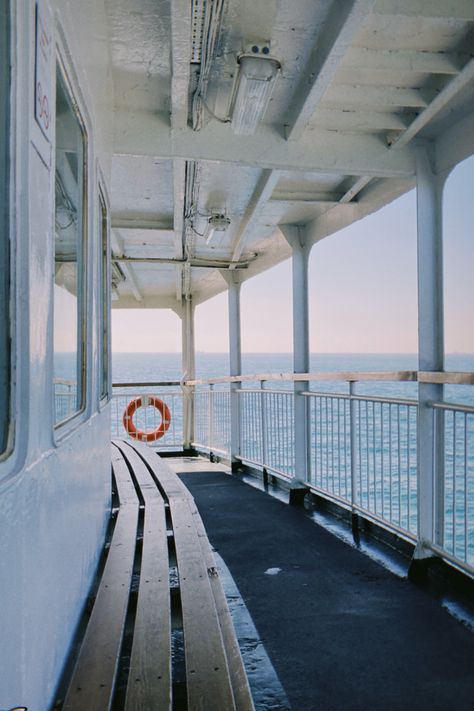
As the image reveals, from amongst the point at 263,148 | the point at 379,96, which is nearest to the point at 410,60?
the point at 379,96

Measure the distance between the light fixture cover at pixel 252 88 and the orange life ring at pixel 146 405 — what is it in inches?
232

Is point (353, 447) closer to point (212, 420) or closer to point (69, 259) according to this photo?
point (69, 259)

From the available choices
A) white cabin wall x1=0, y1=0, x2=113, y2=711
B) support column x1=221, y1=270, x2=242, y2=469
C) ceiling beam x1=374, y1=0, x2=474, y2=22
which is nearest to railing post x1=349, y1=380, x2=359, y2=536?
ceiling beam x1=374, y1=0, x2=474, y2=22

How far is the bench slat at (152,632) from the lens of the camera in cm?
130

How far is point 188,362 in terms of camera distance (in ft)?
29.1

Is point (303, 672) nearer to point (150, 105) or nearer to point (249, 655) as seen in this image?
point (249, 655)

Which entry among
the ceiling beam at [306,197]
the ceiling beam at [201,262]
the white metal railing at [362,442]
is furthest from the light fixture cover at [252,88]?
the ceiling beam at [201,262]

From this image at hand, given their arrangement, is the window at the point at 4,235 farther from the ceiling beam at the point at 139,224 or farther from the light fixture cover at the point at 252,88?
the ceiling beam at the point at 139,224

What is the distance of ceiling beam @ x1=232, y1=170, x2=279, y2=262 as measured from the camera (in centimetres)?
381

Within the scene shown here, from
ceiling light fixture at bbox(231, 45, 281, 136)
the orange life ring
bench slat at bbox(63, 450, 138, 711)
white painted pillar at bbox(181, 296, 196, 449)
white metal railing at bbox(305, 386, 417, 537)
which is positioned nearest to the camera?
bench slat at bbox(63, 450, 138, 711)

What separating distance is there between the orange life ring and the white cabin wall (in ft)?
21.3

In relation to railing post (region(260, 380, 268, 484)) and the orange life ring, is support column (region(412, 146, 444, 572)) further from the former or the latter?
the orange life ring

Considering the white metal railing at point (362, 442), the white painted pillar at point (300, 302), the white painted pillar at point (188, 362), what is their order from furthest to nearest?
the white painted pillar at point (188, 362), the white painted pillar at point (300, 302), the white metal railing at point (362, 442)

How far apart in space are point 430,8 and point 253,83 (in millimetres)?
A: 758
